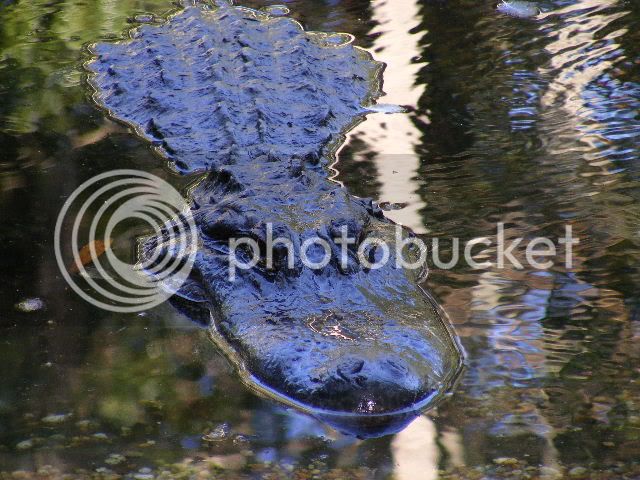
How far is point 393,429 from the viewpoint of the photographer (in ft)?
9.53

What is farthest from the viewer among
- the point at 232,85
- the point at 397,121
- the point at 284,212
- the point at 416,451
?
the point at 232,85

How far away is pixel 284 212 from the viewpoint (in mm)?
3893

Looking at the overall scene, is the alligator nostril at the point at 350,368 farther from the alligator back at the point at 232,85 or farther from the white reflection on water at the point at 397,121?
the alligator back at the point at 232,85

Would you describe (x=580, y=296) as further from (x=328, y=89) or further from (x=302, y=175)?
(x=328, y=89)

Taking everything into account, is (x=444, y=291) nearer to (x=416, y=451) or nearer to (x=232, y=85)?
(x=416, y=451)

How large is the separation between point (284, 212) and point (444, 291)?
765mm

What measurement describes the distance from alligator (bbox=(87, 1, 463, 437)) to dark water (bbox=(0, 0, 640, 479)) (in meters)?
0.12

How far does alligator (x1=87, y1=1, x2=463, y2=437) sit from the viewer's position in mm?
3000

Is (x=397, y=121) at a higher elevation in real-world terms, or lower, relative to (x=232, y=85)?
lower

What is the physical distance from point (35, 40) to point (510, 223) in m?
4.95

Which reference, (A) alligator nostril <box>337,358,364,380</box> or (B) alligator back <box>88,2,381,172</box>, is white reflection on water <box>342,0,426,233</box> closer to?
(B) alligator back <box>88,2,381,172</box>

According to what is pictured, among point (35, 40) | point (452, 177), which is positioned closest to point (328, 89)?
point (452, 177)

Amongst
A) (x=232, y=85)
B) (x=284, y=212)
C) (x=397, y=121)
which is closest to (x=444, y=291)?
(x=284, y=212)

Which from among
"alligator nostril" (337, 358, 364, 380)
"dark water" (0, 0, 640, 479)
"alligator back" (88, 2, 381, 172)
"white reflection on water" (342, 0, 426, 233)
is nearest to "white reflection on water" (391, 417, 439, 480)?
"dark water" (0, 0, 640, 479)
